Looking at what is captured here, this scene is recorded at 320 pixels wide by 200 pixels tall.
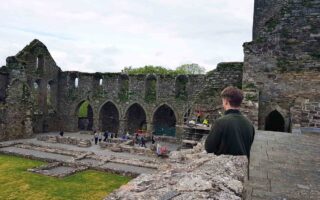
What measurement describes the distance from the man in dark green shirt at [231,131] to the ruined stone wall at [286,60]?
9376 mm

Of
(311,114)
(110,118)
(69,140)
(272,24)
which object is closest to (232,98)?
(311,114)

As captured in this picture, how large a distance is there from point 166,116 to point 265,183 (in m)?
28.6

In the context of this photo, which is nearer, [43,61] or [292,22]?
[292,22]

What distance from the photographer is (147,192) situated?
256 cm

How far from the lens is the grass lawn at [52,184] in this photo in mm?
12562

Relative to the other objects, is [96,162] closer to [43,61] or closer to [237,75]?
[237,75]

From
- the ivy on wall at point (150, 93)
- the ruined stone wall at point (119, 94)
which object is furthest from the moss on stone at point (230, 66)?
the ivy on wall at point (150, 93)

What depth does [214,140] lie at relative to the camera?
3.77 m

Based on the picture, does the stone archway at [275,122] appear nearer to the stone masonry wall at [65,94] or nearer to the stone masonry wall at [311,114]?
the stone masonry wall at [311,114]

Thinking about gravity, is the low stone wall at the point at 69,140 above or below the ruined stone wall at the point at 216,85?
below

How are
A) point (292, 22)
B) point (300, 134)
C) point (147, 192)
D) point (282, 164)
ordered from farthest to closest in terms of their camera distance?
point (292, 22)
point (300, 134)
point (282, 164)
point (147, 192)

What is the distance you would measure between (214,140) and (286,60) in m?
10.5

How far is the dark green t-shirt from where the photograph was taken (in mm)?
3613

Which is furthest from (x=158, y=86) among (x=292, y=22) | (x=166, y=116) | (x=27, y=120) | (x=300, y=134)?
(x=300, y=134)
